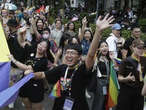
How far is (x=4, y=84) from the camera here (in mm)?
4398

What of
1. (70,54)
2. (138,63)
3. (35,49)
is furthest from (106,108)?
(70,54)

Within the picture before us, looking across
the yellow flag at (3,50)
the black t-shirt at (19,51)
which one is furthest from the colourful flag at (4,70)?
the black t-shirt at (19,51)

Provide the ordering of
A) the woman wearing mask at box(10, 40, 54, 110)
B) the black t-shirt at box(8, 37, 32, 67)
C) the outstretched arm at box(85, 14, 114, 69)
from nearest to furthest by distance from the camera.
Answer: the outstretched arm at box(85, 14, 114, 69)
the woman wearing mask at box(10, 40, 54, 110)
the black t-shirt at box(8, 37, 32, 67)

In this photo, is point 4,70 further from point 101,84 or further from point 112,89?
point 112,89

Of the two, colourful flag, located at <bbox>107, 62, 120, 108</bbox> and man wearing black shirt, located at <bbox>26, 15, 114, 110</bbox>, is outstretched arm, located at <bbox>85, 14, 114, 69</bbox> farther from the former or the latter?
colourful flag, located at <bbox>107, 62, 120, 108</bbox>

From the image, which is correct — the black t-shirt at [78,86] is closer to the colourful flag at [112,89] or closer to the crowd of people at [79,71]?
the crowd of people at [79,71]

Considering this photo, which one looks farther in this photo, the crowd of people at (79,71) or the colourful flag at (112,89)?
the colourful flag at (112,89)

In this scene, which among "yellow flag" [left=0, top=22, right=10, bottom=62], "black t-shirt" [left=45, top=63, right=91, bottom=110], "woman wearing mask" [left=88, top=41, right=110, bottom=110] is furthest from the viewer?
"woman wearing mask" [left=88, top=41, right=110, bottom=110]

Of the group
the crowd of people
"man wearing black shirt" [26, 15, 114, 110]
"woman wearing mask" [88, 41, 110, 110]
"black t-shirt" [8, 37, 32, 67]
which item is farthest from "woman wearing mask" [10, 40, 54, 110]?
"man wearing black shirt" [26, 15, 114, 110]

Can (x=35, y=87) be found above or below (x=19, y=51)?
below

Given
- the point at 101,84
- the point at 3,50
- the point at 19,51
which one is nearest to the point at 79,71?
the point at 101,84

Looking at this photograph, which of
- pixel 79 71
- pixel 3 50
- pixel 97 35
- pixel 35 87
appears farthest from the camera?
pixel 3 50

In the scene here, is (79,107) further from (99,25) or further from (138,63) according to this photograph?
(138,63)

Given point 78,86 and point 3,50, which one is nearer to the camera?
point 78,86
